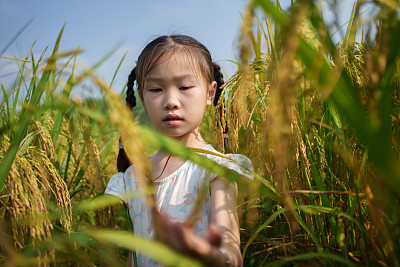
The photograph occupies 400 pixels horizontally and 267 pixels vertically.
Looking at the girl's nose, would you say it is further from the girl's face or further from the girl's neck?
the girl's neck

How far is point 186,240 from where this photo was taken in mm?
542

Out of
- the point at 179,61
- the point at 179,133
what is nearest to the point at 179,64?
the point at 179,61

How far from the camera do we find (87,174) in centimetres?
231

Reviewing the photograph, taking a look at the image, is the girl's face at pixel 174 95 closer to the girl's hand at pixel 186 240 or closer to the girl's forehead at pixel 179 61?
the girl's forehead at pixel 179 61

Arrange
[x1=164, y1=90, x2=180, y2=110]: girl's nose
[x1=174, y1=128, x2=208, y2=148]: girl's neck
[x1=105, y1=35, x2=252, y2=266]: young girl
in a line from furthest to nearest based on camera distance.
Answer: [x1=174, y1=128, x2=208, y2=148]: girl's neck < [x1=164, y1=90, x2=180, y2=110]: girl's nose < [x1=105, y1=35, x2=252, y2=266]: young girl

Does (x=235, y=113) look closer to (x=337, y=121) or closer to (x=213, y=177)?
(x=213, y=177)

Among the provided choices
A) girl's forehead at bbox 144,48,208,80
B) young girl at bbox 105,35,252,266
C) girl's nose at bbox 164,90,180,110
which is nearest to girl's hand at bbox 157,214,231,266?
young girl at bbox 105,35,252,266

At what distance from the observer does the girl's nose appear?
1.53 metres

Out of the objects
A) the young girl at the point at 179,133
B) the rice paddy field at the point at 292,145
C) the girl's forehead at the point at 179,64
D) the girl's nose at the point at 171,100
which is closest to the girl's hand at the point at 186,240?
the rice paddy field at the point at 292,145

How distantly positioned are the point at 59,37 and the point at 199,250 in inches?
45.7

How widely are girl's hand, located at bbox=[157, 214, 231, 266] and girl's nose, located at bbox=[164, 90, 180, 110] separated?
→ 1016 millimetres

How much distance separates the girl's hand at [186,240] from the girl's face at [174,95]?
1022mm

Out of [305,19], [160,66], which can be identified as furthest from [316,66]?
[160,66]

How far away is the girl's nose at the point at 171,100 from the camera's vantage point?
60.4 inches
